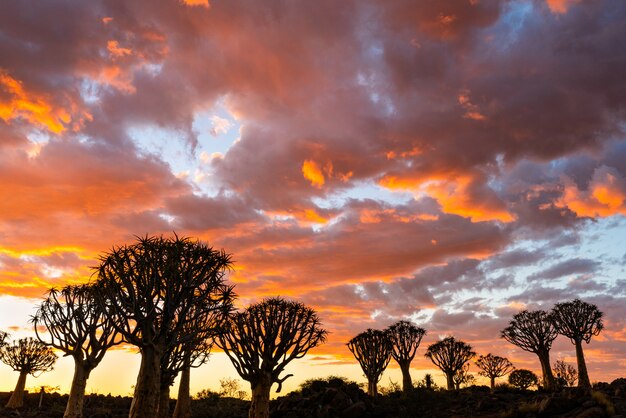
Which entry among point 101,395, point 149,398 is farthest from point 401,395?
point 101,395

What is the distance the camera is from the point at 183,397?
949 inches

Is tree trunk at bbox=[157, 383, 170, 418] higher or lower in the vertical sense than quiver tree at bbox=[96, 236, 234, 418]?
lower

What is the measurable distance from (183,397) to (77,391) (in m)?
5.34

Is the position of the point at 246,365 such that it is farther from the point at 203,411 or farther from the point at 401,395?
the point at 401,395

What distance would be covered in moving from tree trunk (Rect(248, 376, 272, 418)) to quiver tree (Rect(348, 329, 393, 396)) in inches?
600

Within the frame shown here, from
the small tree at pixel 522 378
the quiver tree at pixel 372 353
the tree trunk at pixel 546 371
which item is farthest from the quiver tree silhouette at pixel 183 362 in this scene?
the small tree at pixel 522 378

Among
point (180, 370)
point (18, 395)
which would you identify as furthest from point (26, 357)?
point (180, 370)

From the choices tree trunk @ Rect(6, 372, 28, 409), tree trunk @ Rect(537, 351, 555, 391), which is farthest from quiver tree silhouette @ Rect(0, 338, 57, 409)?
tree trunk @ Rect(537, 351, 555, 391)

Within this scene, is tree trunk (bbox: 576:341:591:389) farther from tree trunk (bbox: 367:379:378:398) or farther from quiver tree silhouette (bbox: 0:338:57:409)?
quiver tree silhouette (bbox: 0:338:57:409)

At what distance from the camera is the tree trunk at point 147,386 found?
14.4 meters

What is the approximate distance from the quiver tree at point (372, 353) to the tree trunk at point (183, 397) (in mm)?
15683

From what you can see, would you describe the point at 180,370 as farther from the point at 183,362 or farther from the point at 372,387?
the point at 372,387

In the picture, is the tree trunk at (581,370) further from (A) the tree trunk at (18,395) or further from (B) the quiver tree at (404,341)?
(A) the tree trunk at (18,395)

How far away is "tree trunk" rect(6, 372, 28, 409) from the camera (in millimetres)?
32375
